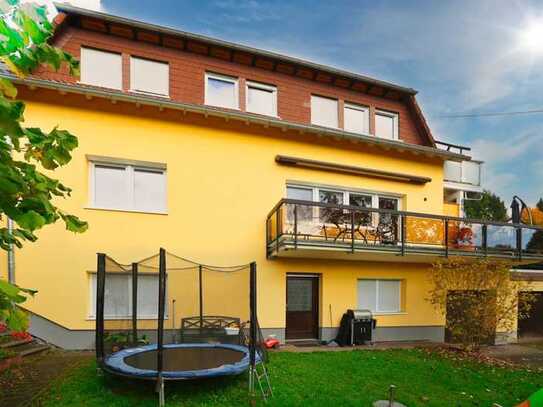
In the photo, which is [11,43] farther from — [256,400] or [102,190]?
[102,190]

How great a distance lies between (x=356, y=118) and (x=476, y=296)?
657cm

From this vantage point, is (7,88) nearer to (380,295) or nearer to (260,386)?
(260,386)

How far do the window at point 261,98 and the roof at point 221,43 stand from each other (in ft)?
3.04

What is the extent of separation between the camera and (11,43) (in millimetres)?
1569

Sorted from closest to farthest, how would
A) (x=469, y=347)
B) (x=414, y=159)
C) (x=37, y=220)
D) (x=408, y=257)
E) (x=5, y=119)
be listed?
(x=5, y=119) < (x=37, y=220) < (x=469, y=347) < (x=408, y=257) < (x=414, y=159)

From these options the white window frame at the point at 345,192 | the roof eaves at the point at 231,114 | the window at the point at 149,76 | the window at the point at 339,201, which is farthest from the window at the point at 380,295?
the window at the point at 149,76

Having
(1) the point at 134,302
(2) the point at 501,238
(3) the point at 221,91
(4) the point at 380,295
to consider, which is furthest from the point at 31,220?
(2) the point at 501,238

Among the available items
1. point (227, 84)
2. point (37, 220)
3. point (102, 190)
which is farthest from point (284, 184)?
point (37, 220)

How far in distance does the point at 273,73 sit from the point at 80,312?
8.50m

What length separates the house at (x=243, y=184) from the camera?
8438 millimetres

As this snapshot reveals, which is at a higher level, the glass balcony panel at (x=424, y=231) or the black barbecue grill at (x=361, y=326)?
the glass balcony panel at (x=424, y=231)

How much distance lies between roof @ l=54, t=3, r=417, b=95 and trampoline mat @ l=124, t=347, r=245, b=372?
7.45 m

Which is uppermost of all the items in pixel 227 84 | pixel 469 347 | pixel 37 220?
pixel 227 84

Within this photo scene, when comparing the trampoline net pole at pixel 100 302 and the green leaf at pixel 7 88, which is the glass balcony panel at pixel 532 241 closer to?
the trampoline net pole at pixel 100 302
